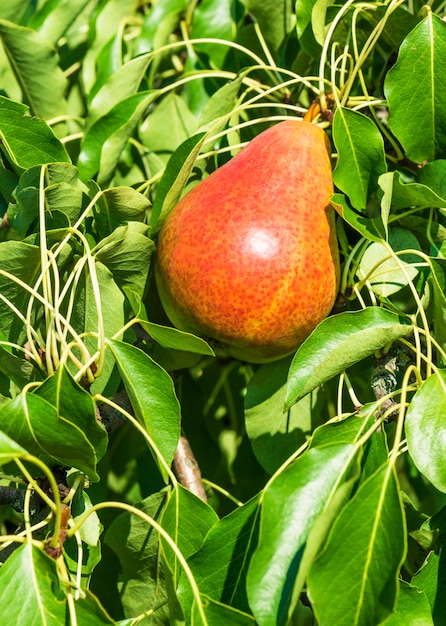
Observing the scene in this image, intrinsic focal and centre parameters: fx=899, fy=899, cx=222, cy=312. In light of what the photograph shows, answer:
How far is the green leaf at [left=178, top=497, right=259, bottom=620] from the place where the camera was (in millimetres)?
1093

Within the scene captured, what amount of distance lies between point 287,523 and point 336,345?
24 cm

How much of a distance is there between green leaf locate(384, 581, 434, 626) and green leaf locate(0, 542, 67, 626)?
1.33ft

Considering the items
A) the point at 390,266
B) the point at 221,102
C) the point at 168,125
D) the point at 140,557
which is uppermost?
the point at 221,102

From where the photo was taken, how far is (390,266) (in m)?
1.38

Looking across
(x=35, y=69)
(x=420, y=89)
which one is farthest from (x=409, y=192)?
(x=35, y=69)

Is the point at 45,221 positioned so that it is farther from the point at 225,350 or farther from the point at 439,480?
the point at 439,480

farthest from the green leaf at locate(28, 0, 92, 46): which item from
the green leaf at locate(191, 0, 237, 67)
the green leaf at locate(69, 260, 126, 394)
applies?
the green leaf at locate(69, 260, 126, 394)

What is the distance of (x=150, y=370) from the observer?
1.15 metres

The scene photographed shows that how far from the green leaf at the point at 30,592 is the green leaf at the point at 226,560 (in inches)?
6.3

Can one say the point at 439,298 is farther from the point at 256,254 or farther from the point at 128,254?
the point at 128,254

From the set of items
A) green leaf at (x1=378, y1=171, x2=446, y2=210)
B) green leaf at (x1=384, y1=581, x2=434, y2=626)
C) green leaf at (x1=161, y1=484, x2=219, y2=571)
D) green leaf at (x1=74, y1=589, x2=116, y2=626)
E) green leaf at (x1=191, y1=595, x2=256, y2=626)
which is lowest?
green leaf at (x1=384, y1=581, x2=434, y2=626)

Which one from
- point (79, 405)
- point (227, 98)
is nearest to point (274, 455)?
point (79, 405)

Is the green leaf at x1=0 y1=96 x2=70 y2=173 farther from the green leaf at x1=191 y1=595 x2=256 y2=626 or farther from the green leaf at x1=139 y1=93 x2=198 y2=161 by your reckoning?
the green leaf at x1=191 y1=595 x2=256 y2=626

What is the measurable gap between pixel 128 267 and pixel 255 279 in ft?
0.74
